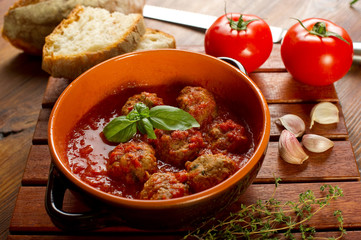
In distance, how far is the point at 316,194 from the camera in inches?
84.0

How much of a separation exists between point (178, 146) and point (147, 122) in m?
0.19

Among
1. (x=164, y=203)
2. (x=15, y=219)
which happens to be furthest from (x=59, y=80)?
(x=164, y=203)

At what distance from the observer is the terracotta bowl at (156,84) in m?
1.60

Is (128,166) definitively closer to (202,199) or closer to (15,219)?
(202,199)

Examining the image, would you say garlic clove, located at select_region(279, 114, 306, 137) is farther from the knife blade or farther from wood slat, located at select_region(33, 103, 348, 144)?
the knife blade

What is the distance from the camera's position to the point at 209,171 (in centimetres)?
179

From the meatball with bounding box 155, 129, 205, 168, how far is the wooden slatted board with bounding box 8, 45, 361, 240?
14.2 inches

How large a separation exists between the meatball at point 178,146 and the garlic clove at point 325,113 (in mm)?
882

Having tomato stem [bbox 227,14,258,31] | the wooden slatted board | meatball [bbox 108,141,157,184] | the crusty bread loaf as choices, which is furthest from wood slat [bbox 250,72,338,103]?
the crusty bread loaf

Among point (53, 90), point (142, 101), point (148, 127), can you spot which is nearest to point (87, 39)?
point (53, 90)

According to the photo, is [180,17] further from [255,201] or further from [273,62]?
[255,201]

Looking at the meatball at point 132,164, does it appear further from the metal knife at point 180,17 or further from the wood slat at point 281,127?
the metal knife at point 180,17

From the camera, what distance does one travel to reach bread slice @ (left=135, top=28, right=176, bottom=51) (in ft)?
9.57

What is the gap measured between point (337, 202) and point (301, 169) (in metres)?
0.26
